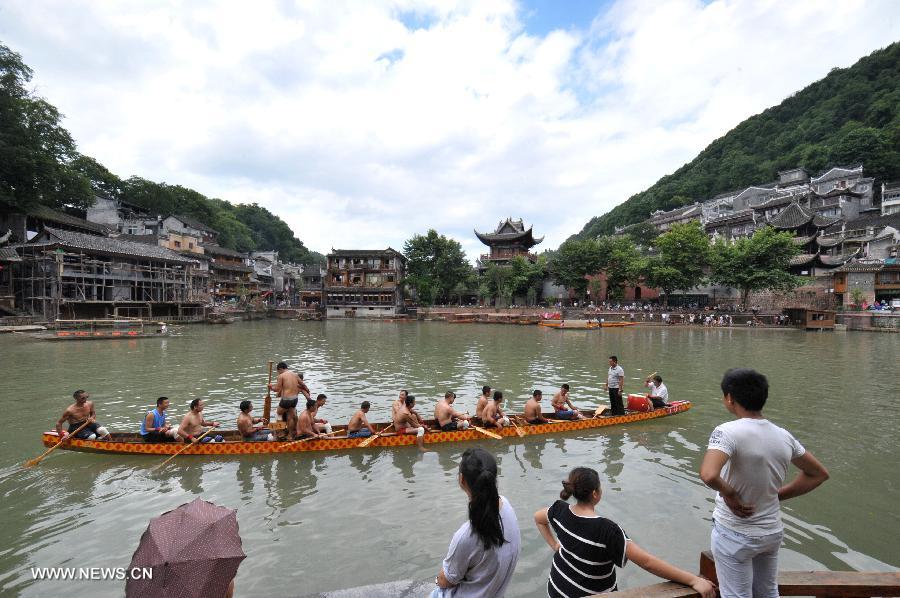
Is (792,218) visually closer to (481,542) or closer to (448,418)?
(448,418)

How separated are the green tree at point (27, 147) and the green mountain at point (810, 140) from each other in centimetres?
10505

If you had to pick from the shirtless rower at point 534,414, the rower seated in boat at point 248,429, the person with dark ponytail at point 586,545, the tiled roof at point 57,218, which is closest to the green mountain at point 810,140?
the shirtless rower at point 534,414

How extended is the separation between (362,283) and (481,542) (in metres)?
66.8

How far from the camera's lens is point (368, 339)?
38.0 metres

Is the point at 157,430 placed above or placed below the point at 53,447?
above

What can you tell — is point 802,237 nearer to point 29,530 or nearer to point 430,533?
point 430,533

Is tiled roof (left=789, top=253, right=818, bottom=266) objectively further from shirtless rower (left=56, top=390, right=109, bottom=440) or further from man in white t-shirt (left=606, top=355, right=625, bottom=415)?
shirtless rower (left=56, top=390, right=109, bottom=440)

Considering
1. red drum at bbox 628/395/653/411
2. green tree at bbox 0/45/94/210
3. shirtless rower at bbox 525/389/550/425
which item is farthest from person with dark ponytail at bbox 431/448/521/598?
green tree at bbox 0/45/94/210

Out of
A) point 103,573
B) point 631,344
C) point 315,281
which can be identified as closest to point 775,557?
point 103,573

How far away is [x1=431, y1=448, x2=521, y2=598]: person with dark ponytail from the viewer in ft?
9.96

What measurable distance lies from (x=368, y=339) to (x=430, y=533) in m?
31.4

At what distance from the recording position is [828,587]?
9.16 ft

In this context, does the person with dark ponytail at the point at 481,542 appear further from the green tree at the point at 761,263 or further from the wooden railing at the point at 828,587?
the green tree at the point at 761,263

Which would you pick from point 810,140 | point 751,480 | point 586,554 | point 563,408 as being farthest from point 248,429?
point 810,140
